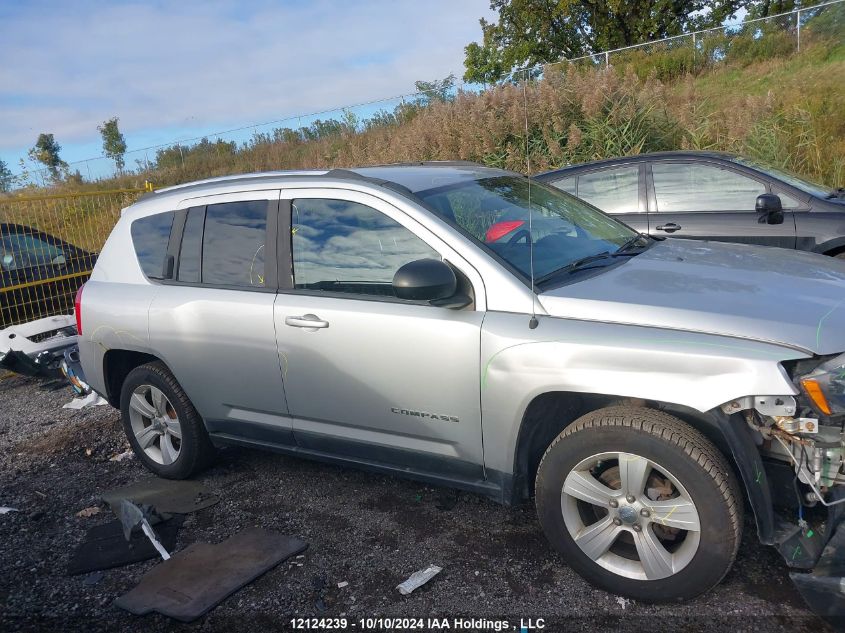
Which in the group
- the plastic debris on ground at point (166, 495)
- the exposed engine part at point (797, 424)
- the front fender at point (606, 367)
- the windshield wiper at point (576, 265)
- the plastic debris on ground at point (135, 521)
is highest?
the windshield wiper at point (576, 265)

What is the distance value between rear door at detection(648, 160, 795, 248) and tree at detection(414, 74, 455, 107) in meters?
8.61

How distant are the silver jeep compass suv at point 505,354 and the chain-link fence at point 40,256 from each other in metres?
4.03

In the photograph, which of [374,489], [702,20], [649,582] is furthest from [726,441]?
[702,20]

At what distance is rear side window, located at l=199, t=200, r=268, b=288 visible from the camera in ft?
12.8

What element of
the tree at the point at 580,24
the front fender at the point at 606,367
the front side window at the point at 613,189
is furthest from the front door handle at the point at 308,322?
the tree at the point at 580,24

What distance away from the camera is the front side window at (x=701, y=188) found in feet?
20.9

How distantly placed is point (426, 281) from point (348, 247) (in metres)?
0.77

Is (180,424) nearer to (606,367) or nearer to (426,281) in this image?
(426,281)

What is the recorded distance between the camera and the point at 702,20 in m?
33.9

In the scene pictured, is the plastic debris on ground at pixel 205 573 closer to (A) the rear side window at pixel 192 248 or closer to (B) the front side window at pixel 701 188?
(A) the rear side window at pixel 192 248

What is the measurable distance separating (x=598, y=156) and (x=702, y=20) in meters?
28.0

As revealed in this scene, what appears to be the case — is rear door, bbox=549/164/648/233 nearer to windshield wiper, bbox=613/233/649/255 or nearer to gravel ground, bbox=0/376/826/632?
windshield wiper, bbox=613/233/649/255

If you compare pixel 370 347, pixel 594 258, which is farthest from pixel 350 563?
pixel 594 258

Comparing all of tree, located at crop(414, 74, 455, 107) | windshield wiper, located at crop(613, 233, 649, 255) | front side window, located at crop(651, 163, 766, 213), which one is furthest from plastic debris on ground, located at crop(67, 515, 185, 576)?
tree, located at crop(414, 74, 455, 107)
